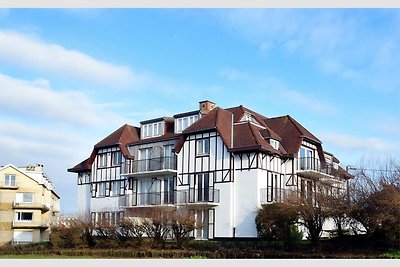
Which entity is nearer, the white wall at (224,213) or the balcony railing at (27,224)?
the white wall at (224,213)

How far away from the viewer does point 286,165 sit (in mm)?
41094

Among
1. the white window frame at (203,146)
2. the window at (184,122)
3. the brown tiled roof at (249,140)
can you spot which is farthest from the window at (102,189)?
the brown tiled roof at (249,140)

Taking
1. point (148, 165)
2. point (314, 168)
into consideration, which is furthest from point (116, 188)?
point (314, 168)

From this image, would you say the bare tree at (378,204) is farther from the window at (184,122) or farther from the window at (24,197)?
the window at (24,197)

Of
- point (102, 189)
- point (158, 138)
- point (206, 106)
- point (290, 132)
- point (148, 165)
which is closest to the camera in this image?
point (290, 132)

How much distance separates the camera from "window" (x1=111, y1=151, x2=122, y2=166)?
46.9 meters

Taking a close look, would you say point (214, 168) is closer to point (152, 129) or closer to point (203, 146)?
point (203, 146)

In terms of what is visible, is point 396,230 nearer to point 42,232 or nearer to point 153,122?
point 153,122

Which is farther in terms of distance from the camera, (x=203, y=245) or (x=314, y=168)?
(x=314, y=168)

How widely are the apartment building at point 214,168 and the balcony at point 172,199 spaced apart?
8 centimetres

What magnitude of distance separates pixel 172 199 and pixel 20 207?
27140 millimetres

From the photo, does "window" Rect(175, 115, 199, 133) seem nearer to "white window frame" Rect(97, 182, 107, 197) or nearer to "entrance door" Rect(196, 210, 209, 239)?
"entrance door" Rect(196, 210, 209, 239)

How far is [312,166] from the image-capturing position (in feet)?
136

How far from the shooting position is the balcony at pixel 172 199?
1545 inches
